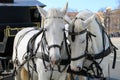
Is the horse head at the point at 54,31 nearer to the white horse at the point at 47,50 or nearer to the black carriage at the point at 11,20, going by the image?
the white horse at the point at 47,50

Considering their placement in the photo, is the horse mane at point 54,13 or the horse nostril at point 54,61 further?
the horse mane at point 54,13

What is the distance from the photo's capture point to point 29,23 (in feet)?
36.0

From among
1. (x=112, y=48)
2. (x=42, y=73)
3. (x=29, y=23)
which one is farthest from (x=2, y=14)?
(x=42, y=73)

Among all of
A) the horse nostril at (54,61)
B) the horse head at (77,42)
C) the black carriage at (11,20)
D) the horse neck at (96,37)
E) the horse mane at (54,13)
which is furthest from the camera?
the black carriage at (11,20)

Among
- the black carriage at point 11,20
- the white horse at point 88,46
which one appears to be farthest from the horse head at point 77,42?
the black carriage at point 11,20

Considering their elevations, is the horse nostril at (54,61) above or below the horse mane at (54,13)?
below

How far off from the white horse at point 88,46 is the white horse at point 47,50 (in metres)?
0.23

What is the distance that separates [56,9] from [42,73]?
1.10 m

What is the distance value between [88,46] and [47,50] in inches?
36.1

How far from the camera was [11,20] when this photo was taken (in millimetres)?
11094

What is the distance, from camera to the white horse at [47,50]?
20.1 ft

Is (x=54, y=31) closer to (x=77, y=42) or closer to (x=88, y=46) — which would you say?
(x=77, y=42)

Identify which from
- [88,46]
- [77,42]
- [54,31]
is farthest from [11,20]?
[54,31]

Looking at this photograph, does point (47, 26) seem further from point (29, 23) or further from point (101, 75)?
point (29, 23)
